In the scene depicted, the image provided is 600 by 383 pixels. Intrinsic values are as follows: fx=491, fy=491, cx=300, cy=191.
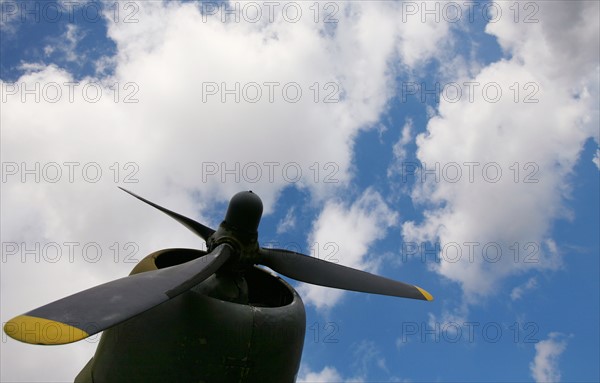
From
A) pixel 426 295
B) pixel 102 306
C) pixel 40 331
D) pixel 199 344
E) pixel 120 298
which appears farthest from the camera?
pixel 426 295

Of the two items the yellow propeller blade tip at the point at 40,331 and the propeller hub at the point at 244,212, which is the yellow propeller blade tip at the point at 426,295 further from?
the yellow propeller blade tip at the point at 40,331

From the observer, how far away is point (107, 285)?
656 centimetres

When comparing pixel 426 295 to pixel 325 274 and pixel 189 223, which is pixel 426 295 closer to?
pixel 325 274

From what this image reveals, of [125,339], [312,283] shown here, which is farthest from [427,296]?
[125,339]

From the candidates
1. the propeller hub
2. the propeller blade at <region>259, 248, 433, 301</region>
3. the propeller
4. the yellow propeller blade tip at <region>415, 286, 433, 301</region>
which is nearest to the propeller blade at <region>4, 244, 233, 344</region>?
the propeller

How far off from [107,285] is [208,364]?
5.77 ft

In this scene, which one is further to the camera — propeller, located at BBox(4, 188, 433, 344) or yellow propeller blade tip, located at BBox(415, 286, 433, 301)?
yellow propeller blade tip, located at BBox(415, 286, 433, 301)

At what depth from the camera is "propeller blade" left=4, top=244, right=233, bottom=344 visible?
5348 mm

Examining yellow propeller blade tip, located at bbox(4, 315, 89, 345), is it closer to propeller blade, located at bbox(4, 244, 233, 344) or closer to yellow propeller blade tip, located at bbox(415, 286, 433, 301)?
propeller blade, located at bbox(4, 244, 233, 344)

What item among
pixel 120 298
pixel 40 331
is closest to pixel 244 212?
pixel 120 298

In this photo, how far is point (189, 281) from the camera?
22.6ft

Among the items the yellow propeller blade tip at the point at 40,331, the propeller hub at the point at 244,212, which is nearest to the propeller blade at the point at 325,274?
the propeller hub at the point at 244,212

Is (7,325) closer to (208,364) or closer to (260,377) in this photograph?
(208,364)

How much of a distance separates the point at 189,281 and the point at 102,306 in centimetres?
122
